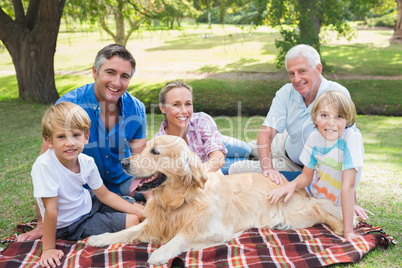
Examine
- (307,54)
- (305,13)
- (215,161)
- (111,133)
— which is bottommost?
(215,161)

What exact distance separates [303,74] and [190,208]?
204cm

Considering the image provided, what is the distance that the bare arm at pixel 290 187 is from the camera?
360 centimetres

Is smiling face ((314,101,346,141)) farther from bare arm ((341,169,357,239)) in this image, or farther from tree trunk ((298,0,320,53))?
tree trunk ((298,0,320,53))

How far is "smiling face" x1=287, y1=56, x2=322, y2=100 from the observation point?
4.11 m

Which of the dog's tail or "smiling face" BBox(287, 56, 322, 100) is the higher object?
"smiling face" BBox(287, 56, 322, 100)

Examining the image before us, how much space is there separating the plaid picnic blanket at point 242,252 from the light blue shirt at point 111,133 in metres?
1.01

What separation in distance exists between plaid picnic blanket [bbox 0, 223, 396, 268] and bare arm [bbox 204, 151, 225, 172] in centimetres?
75

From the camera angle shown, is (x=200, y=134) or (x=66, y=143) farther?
(x=200, y=134)

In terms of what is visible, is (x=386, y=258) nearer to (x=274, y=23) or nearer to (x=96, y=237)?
(x=96, y=237)

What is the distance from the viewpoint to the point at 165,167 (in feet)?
10.2

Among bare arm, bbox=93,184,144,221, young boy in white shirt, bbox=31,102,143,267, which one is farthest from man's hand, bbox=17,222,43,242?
bare arm, bbox=93,184,144,221

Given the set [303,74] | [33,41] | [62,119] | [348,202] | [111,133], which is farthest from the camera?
[33,41]

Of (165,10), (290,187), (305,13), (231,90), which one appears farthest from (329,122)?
(231,90)

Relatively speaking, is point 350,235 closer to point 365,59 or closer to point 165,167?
point 165,167
